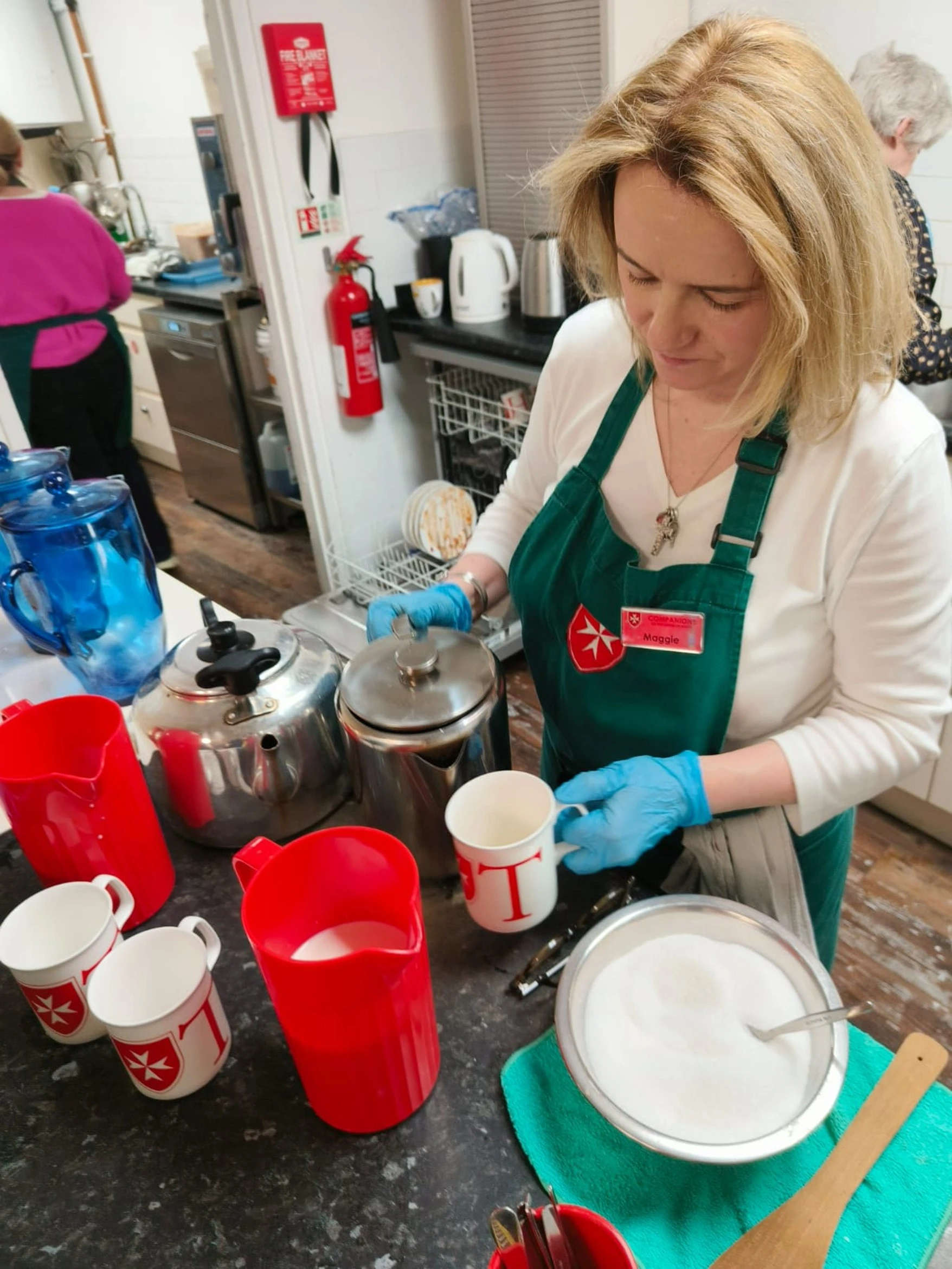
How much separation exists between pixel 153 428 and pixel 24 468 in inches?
132

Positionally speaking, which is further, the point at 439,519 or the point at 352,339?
the point at 439,519

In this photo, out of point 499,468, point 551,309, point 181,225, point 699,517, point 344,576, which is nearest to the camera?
point 699,517

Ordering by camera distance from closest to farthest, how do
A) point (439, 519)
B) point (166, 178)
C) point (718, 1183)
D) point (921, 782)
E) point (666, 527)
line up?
point (718, 1183) < point (666, 527) < point (921, 782) < point (439, 519) < point (166, 178)

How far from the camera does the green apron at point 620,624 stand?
0.85 m

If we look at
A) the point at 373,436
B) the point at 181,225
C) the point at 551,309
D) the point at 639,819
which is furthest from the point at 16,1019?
the point at 181,225

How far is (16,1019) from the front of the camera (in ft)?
2.49

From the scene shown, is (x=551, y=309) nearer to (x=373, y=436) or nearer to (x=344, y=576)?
(x=373, y=436)

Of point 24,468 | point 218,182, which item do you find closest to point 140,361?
point 218,182

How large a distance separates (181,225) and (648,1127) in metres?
4.35

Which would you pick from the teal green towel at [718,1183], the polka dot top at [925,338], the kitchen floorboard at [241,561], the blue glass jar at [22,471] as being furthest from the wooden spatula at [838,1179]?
the kitchen floorboard at [241,561]

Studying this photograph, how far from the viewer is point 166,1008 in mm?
680

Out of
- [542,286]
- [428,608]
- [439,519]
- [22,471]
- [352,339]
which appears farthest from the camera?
[439,519]

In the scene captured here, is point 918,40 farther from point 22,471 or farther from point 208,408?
point 208,408

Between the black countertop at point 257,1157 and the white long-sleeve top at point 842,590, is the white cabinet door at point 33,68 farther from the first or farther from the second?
the black countertop at point 257,1157
